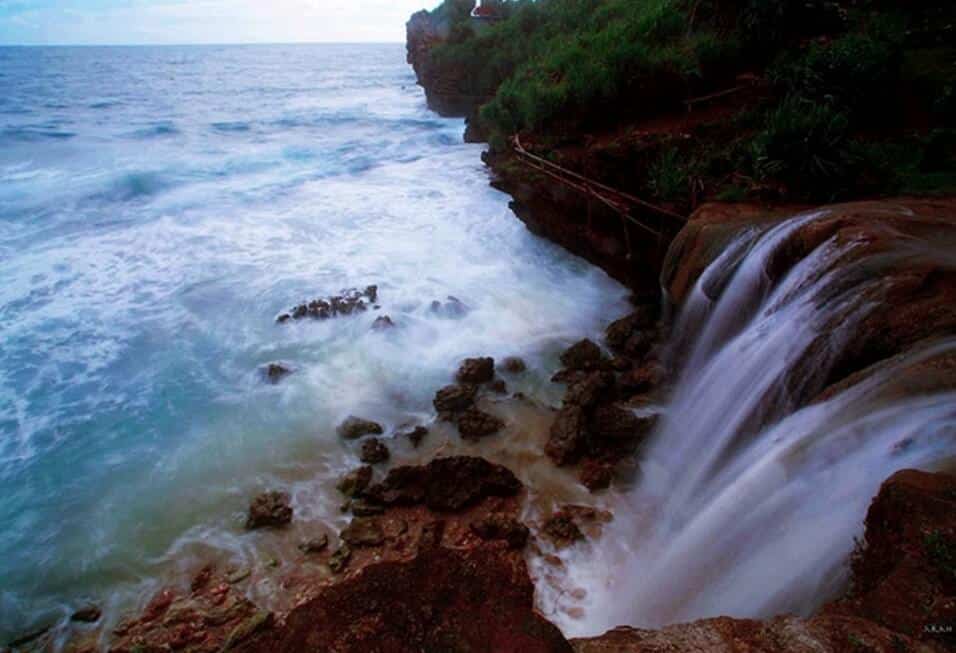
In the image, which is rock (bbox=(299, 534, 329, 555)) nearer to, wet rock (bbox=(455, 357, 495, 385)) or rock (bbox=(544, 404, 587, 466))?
rock (bbox=(544, 404, 587, 466))

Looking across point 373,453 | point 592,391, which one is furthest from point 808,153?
point 373,453

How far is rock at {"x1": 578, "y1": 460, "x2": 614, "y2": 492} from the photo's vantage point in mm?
5758

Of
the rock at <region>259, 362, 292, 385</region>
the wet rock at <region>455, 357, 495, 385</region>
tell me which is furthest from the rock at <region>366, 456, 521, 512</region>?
the rock at <region>259, 362, 292, 385</region>

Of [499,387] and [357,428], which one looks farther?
[499,387]

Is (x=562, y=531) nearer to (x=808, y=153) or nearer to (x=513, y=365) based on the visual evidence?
(x=513, y=365)

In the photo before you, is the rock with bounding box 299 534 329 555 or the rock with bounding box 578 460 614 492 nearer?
the rock with bounding box 299 534 329 555

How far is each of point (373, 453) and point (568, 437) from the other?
2.41 metres

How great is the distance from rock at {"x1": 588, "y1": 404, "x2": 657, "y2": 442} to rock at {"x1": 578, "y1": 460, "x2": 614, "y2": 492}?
0.40m

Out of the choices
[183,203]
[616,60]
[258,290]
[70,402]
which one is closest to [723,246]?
[616,60]

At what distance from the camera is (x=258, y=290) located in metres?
10.7

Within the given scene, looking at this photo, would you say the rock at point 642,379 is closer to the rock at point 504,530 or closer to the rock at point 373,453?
the rock at point 504,530

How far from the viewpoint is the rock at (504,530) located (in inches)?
202

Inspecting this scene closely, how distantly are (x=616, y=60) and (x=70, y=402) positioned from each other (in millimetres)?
11675

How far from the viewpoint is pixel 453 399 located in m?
7.09
